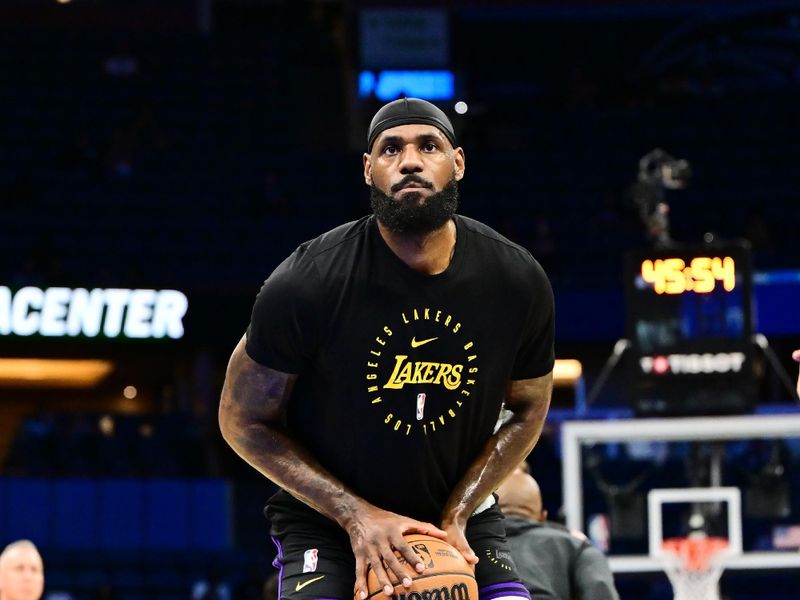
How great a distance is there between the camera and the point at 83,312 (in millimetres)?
17781

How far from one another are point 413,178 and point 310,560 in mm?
1080

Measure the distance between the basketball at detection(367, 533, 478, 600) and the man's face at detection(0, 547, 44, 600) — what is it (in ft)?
13.3

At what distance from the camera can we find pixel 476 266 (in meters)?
3.93

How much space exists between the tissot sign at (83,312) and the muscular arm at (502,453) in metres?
14.2

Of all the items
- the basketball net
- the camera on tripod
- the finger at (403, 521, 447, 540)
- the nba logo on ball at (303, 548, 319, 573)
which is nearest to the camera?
the finger at (403, 521, 447, 540)

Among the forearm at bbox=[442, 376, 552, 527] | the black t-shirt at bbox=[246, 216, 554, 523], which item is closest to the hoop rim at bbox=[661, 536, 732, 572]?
the forearm at bbox=[442, 376, 552, 527]

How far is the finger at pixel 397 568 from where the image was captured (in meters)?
3.62

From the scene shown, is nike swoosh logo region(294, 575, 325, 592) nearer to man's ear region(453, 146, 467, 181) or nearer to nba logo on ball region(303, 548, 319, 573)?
nba logo on ball region(303, 548, 319, 573)

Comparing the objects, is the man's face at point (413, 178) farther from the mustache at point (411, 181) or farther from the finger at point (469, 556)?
the finger at point (469, 556)

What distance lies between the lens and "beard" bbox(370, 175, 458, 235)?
12.3 feet

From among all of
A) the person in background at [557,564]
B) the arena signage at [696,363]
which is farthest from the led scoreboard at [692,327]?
the person in background at [557,564]

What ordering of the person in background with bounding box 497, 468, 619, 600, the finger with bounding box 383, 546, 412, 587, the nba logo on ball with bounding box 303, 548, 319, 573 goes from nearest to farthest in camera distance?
the finger with bounding box 383, 546, 412, 587
the nba logo on ball with bounding box 303, 548, 319, 573
the person in background with bounding box 497, 468, 619, 600

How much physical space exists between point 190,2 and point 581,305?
31.9 feet

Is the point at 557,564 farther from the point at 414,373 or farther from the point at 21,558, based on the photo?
the point at 21,558
